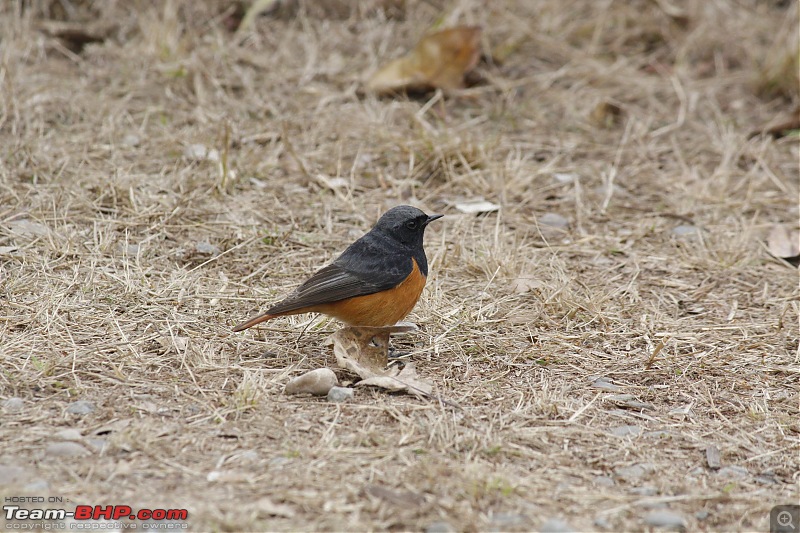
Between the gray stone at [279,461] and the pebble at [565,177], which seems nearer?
the gray stone at [279,461]

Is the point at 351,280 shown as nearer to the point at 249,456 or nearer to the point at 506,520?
the point at 249,456

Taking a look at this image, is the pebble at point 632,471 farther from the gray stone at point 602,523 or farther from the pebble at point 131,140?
the pebble at point 131,140

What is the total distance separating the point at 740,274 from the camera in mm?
5863

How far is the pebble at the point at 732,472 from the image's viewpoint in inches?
139

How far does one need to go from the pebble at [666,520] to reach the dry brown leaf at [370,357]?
50.0 inches

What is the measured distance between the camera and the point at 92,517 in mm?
2963

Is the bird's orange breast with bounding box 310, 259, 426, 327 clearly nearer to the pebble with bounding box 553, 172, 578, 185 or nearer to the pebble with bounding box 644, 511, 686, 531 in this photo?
the pebble with bounding box 644, 511, 686, 531

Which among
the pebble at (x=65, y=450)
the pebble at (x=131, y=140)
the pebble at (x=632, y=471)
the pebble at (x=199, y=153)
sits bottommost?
the pebble at (x=632, y=471)

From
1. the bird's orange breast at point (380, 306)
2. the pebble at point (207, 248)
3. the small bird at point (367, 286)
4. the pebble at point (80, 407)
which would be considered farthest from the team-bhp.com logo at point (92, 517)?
the pebble at point (207, 248)

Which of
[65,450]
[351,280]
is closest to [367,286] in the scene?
[351,280]

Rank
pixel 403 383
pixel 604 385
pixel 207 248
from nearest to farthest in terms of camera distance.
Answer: pixel 403 383 < pixel 604 385 < pixel 207 248

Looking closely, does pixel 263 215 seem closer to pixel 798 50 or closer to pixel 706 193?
pixel 706 193

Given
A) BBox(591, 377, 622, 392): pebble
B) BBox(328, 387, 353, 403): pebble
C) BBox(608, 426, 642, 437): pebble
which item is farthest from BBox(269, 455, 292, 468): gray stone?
BBox(591, 377, 622, 392): pebble

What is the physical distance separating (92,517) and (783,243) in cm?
505
